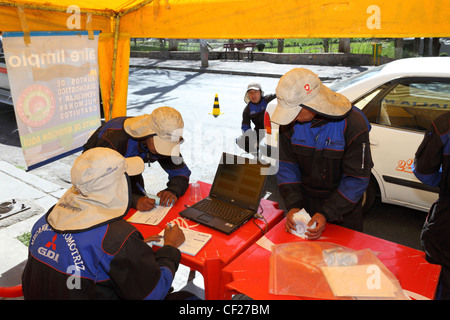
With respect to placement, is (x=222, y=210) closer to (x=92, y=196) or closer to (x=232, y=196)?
(x=232, y=196)

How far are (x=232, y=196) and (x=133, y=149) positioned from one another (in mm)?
917

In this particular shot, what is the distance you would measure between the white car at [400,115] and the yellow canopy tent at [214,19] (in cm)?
167

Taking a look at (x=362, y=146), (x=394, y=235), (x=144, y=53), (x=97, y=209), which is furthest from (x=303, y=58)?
(x=97, y=209)

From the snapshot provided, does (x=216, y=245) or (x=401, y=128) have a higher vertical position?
(x=401, y=128)

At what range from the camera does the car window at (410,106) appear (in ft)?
12.4

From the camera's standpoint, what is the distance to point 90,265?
1640 millimetres

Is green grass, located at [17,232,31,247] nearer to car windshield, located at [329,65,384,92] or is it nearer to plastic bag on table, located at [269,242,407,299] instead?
plastic bag on table, located at [269,242,407,299]

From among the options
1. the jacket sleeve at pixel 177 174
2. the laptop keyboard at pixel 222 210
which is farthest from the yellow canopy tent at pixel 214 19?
the laptop keyboard at pixel 222 210

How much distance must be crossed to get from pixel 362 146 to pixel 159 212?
162 centimetres

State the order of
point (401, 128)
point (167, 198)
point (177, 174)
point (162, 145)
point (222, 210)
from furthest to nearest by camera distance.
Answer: point (401, 128) < point (177, 174) < point (167, 198) < point (222, 210) < point (162, 145)

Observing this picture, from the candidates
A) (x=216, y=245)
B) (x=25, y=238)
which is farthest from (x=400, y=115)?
(x=25, y=238)

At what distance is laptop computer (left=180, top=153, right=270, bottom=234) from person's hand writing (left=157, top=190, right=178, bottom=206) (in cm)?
19

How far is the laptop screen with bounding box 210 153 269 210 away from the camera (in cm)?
274

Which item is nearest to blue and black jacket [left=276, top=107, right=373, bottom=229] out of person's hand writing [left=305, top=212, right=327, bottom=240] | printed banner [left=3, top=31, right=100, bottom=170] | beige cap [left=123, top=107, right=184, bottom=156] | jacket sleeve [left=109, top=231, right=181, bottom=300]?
person's hand writing [left=305, top=212, right=327, bottom=240]
